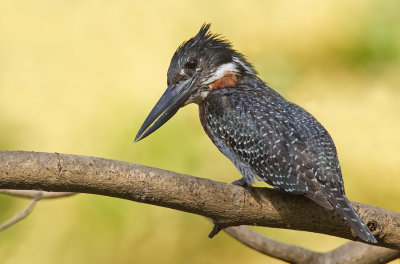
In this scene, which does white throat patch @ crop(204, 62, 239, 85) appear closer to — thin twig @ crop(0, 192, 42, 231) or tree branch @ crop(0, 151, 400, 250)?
tree branch @ crop(0, 151, 400, 250)

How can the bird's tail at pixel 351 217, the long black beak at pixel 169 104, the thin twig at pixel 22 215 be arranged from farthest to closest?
the long black beak at pixel 169 104 → the thin twig at pixel 22 215 → the bird's tail at pixel 351 217

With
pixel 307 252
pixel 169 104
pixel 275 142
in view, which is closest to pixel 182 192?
pixel 275 142

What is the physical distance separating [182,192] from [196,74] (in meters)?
0.78

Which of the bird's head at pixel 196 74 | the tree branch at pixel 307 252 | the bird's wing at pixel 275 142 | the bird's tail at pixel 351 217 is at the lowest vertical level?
the tree branch at pixel 307 252

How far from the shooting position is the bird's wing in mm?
2299

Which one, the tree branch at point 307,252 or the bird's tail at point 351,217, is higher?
the bird's tail at point 351,217

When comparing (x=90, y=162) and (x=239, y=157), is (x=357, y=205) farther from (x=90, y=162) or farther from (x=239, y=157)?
(x=90, y=162)

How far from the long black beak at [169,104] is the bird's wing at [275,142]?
0.43ft

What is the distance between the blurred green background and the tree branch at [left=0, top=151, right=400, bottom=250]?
1.06 metres

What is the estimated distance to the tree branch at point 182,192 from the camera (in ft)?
6.30

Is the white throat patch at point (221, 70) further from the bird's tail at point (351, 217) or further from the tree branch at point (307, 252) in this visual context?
the bird's tail at point (351, 217)

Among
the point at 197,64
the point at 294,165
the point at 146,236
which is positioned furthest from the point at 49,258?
the point at 294,165

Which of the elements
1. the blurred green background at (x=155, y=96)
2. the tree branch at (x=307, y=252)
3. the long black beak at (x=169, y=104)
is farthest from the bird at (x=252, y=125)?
the blurred green background at (x=155, y=96)

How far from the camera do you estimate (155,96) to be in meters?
3.40
